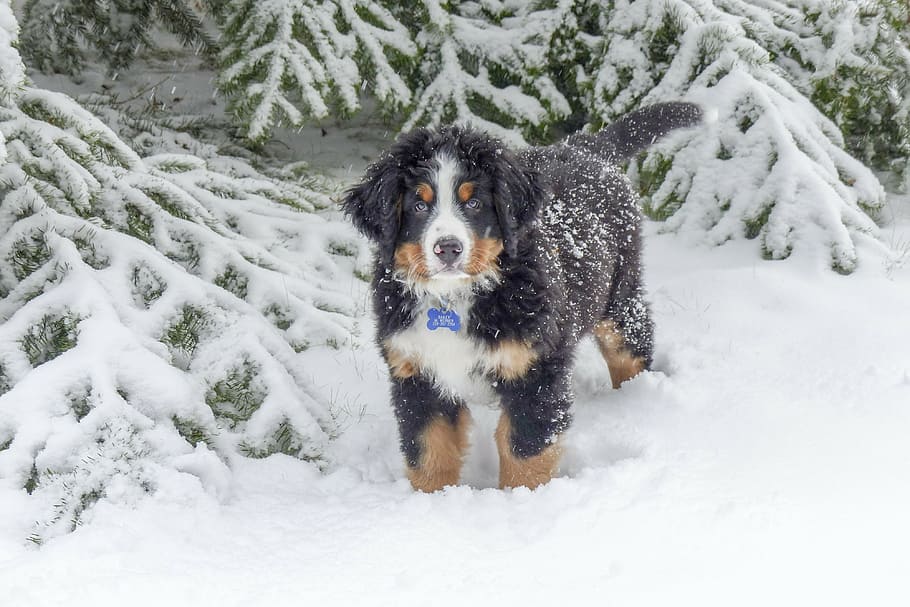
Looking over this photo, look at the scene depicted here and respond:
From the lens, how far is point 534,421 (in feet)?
9.98

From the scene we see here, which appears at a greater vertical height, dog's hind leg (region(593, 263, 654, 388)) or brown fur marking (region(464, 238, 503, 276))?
brown fur marking (region(464, 238, 503, 276))

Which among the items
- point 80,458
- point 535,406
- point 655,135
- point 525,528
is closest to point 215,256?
point 80,458

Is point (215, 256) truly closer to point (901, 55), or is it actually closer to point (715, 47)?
point (715, 47)

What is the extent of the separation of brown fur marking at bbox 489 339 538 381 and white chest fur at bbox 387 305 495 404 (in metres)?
0.04

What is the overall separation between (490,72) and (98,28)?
3.06 metres

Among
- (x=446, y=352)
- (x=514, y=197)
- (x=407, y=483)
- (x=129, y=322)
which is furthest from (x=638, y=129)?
A: (x=129, y=322)

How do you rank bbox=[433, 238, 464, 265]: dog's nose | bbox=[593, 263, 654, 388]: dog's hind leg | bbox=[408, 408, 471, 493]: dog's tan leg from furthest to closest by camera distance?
bbox=[593, 263, 654, 388]: dog's hind leg
bbox=[408, 408, 471, 493]: dog's tan leg
bbox=[433, 238, 464, 265]: dog's nose

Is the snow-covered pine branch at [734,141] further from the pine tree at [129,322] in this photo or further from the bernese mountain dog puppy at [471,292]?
the pine tree at [129,322]

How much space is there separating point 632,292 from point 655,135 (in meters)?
0.86

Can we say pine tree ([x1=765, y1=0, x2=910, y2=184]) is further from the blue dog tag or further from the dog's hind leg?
the blue dog tag

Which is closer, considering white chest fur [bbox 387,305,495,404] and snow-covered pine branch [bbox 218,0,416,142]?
white chest fur [bbox 387,305,495,404]

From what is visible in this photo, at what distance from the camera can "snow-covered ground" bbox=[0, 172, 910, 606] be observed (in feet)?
8.05

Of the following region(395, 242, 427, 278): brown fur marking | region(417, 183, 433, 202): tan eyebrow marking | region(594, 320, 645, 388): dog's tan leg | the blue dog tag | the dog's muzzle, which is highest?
region(417, 183, 433, 202): tan eyebrow marking

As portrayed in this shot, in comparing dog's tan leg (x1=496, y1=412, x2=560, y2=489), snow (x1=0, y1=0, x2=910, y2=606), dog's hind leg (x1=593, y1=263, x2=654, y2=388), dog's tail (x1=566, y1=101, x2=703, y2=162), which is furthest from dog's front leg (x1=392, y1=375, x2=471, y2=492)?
dog's tail (x1=566, y1=101, x2=703, y2=162)
